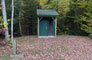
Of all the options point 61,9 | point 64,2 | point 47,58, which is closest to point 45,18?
point 61,9

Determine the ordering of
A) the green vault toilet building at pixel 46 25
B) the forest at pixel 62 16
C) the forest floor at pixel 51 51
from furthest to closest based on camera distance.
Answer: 1. the forest at pixel 62 16
2. the green vault toilet building at pixel 46 25
3. the forest floor at pixel 51 51

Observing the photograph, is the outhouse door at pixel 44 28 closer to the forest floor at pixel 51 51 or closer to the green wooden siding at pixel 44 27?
the green wooden siding at pixel 44 27

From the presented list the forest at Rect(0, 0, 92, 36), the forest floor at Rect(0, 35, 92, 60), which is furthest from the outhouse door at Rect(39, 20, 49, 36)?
the forest floor at Rect(0, 35, 92, 60)

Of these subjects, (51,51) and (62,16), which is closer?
(51,51)

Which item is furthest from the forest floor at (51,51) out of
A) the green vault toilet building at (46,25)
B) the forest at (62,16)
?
the forest at (62,16)

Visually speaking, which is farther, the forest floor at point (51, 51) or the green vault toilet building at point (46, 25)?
the green vault toilet building at point (46, 25)

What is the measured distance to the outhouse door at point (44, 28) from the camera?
406 inches

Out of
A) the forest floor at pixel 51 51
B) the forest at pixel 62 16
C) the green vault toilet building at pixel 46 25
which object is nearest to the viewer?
the forest floor at pixel 51 51

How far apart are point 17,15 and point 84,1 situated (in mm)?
7835

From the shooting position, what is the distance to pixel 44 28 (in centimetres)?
1038

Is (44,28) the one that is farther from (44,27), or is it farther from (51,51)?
(51,51)

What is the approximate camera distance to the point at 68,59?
411cm

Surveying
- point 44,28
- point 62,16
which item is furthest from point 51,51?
point 62,16

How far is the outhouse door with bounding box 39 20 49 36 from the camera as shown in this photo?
10.3m
